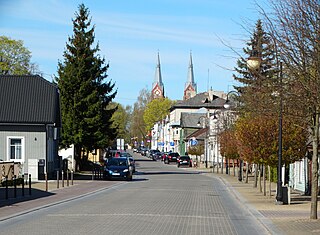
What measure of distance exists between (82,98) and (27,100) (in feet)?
24.0

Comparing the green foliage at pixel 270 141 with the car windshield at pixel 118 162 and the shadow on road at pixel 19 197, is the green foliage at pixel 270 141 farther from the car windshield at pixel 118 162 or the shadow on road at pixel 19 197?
the car windshield at pixel 118 162

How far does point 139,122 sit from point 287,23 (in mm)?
156708

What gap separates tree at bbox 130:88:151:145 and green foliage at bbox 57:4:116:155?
11852 cm

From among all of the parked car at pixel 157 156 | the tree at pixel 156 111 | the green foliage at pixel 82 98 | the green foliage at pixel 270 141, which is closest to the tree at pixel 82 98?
the green foliage at pixel 82 98

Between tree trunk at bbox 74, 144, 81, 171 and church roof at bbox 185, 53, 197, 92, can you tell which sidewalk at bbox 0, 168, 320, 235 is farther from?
church roof at bbox 185, 53, 197, 92

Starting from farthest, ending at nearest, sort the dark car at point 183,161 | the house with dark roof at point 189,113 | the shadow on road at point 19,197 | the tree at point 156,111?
the tree at point 156,111, the house with dark roof at point 189,113, the dark car at point 183,161, the shadow on road at point 19,197

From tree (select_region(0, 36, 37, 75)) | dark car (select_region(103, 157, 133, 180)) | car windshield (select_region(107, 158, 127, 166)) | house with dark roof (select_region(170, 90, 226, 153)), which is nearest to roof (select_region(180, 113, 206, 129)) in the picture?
house with dark roof (select_region(170, 90, 226, 153))

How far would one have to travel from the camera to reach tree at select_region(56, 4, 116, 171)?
49.3 meters

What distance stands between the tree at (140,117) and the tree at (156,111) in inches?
157

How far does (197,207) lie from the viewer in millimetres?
23078

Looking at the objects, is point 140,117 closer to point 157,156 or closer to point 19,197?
point 157,156

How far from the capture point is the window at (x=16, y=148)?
4159 centimetres

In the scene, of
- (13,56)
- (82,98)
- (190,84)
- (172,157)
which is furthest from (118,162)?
(190,84)

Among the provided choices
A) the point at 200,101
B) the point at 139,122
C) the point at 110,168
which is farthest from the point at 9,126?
the point at 139,122
